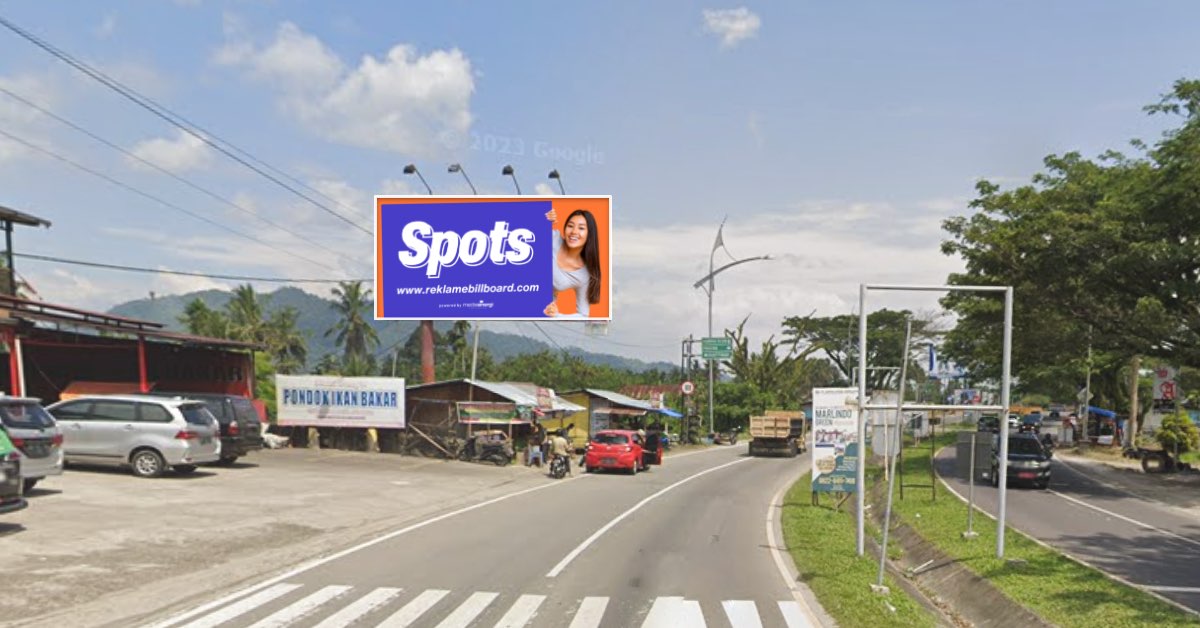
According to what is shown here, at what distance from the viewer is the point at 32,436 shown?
49.6 ft

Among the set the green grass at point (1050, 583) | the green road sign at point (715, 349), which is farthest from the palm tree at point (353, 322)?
the green grass at point (1050, 583)

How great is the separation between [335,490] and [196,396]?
6518 mm

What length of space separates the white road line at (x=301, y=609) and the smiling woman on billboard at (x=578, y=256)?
84.3 ft

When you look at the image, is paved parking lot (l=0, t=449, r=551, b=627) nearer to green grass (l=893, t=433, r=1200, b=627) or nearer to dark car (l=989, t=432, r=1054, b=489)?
green grass (l=893, t=433, r=1200, b=627)

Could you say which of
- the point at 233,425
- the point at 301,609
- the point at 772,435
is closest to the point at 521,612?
the point at 301,609

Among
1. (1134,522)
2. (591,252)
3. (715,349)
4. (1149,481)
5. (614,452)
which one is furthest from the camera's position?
(715,349)

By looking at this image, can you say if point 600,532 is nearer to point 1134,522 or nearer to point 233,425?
point 233,425

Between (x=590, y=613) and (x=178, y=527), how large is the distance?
8.36m

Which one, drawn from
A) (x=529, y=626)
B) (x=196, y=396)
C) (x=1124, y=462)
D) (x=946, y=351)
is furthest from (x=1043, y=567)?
(x=946, y=351)

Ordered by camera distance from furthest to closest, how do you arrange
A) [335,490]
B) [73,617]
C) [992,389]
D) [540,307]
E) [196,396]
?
[992,389] → [540,307] → [196,396] → [335,490] → [73,617]

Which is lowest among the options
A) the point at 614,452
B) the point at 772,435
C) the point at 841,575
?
the point at 772,435

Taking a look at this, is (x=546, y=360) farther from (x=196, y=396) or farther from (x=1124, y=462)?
(x=196, y=396)

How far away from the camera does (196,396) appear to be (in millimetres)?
25078

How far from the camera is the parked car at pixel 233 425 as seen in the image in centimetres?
2422
